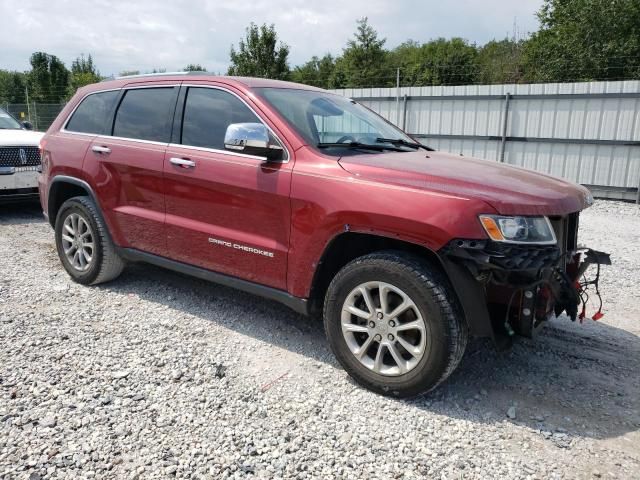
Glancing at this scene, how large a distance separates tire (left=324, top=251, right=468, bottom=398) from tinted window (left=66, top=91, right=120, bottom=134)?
2.75 m

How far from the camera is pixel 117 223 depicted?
4.41 m

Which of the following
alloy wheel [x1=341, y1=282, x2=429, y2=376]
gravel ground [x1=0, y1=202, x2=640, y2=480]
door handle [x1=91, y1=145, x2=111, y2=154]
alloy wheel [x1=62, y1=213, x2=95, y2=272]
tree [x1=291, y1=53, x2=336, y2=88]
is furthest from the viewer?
tree [x1=291, y1=53, x2=336, y2=88]

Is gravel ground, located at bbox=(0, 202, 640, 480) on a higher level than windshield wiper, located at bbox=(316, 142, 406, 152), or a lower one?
lower

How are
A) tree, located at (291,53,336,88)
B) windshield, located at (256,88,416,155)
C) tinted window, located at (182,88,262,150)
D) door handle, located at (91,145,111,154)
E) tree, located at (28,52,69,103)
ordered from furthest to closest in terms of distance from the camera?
tree, located at (291,53,336,88), tree, located at (28,52,69,103), door handle, located at (91,145,111,154), tinted window, located at (182,88,262,150), windshield, located at (256,88,416,155)

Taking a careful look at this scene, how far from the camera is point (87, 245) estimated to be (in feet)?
15.5

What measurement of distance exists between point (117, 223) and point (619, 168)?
389 inches

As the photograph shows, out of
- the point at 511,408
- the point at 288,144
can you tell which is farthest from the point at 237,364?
the point at 511,408

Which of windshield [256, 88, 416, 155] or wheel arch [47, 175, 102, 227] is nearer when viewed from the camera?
windshield [256, 88, 416, 155]

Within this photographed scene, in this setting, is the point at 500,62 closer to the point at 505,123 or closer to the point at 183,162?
the point at 505,123

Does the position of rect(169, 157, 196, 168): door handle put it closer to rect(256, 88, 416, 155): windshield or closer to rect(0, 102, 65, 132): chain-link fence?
rect(256, 88, 416, 155): windshield

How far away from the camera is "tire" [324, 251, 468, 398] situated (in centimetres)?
280

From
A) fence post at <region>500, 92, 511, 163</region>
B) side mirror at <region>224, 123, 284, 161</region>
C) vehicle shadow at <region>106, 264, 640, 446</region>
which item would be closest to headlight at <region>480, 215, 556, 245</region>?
vehicle shadow at <region>106, 264, 640, 446</region>

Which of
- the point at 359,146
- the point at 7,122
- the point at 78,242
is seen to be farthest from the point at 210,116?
the point at 7,122

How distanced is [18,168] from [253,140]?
5970mm
